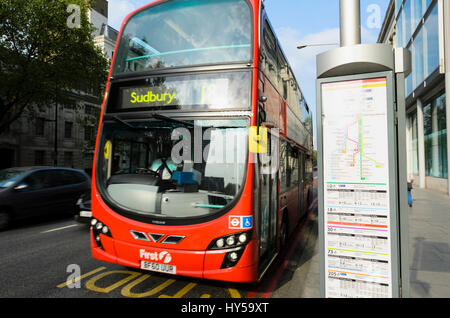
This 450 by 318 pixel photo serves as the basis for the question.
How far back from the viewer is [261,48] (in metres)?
3.97

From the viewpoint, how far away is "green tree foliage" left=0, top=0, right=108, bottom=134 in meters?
15.7

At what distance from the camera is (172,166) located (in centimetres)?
392

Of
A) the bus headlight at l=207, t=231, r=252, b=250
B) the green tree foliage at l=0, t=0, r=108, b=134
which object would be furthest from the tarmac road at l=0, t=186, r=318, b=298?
the green tree foliage at l=0, t=0, r=108, b=134

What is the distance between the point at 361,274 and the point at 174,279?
8.37ft

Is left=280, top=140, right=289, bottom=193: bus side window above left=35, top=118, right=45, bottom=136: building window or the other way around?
the other way around

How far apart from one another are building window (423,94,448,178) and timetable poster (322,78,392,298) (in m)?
17.3

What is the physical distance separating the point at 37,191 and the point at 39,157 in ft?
74.8

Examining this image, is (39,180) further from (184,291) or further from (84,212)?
(184,291)

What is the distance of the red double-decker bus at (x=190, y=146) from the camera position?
344 centimetres

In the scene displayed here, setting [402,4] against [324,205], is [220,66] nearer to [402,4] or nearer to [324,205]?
[324,205]

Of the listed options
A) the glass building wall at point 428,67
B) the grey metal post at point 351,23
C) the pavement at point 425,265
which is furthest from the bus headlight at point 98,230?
the glass building wall at point 428,67

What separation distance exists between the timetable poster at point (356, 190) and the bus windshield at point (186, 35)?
61.6 inches

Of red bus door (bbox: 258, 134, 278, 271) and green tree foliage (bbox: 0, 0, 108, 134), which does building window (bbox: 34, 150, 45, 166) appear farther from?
red bus door (bbox: 258, 134, 278, 271)
